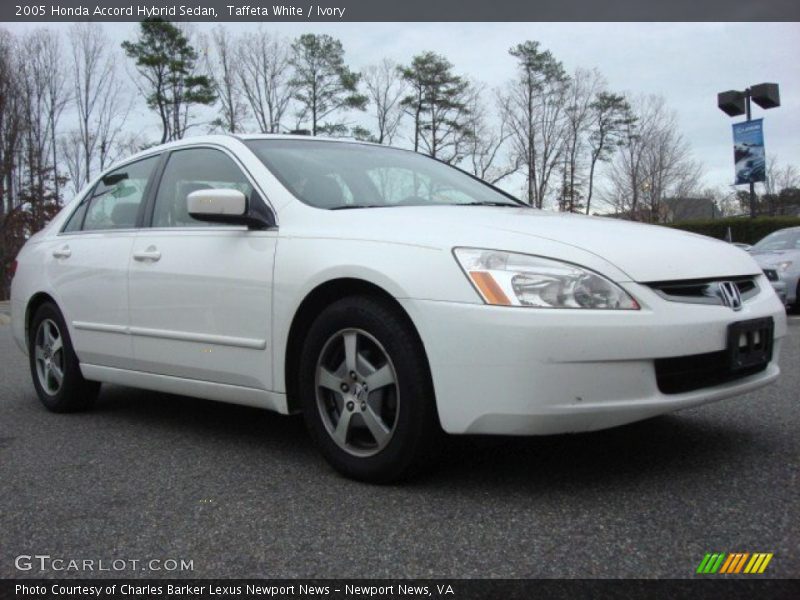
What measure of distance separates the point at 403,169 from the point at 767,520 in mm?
2370

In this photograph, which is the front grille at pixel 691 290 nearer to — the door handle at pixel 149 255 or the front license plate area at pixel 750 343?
the front license plate area at pixel 750 343

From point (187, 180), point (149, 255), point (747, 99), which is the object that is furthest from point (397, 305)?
point (747, 99)

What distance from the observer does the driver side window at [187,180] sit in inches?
145

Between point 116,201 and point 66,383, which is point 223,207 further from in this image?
point 66,383

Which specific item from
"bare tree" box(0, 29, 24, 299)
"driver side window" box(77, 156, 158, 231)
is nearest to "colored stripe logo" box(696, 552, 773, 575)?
"driver side window" box(77, 156, 158, 231)

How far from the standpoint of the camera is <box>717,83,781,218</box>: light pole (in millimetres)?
19406

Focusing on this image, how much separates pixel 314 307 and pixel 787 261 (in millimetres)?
9041

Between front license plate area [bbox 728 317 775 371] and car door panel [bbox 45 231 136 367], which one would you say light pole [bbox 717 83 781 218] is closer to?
front license plate area [bbox 728 317 775 371]

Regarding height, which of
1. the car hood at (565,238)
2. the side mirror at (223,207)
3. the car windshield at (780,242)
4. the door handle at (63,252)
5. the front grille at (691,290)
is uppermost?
the car windshield at (780,242)

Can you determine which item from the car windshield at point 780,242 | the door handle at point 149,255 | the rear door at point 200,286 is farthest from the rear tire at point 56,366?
the car windshield at point 780,242

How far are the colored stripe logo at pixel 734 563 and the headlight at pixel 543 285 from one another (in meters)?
0.81

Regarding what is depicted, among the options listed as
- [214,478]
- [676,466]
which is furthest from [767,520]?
[214,478]
